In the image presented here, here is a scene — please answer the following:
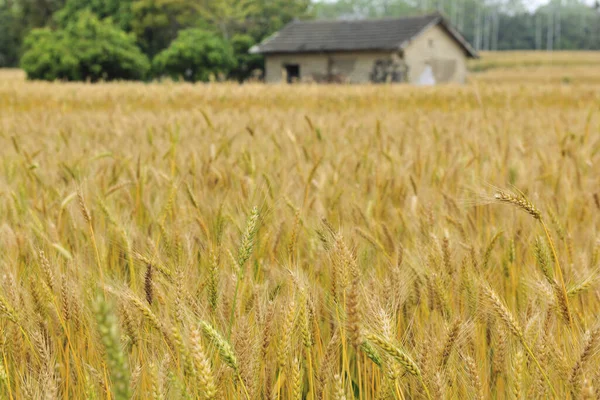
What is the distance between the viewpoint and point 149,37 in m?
33.4

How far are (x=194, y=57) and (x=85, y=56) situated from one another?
4.35 m

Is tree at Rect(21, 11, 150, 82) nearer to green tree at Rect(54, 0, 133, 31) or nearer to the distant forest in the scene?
the distant forest

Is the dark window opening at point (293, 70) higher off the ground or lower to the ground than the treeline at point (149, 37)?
lower

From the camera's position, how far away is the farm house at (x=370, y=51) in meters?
24.2

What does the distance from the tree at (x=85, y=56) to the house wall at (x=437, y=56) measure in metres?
9.91

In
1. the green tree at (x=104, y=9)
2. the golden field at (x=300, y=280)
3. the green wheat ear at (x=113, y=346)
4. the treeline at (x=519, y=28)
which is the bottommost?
the treeline at (x=519, y=28)

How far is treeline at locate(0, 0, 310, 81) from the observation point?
21.8 meters

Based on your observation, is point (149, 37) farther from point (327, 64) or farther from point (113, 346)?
point (113, 346)

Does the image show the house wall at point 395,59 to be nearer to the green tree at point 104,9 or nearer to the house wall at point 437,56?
the house wall at point 437,56

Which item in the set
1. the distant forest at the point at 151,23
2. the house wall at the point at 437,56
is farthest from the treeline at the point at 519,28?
the house wall at the point at 437,56

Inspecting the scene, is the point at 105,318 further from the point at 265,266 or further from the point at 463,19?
the point at 463,19

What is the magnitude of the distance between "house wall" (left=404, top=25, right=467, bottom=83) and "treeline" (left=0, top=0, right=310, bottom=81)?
6.83m

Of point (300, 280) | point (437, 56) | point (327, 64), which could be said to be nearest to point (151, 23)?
point (327, 64)

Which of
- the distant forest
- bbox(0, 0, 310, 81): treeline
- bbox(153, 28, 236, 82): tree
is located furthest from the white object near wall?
bbox(153, 28, 236, 82): tree
